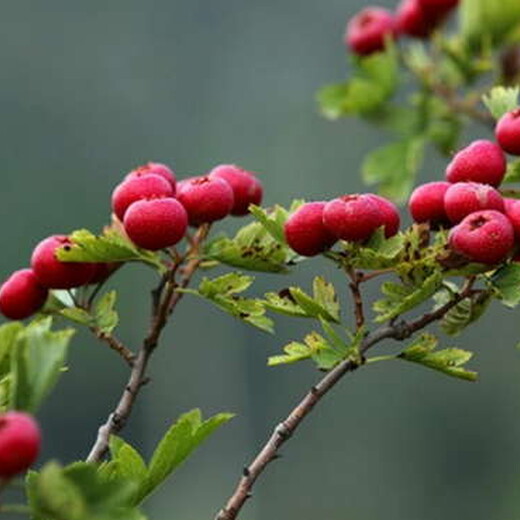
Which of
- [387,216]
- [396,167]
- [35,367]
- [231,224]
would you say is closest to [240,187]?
[387,216]

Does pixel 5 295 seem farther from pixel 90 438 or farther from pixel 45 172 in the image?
pixel 45 172

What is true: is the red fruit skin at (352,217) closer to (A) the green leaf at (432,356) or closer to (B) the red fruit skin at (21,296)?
(A) the green leaf at (432,356)

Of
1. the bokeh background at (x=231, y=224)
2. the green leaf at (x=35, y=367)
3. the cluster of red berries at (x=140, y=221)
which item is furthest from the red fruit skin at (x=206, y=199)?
the bokeh background at (x=231, y=224)

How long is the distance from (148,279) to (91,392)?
2.57 metres

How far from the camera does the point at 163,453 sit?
1.34 m

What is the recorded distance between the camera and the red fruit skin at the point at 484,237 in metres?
1.33

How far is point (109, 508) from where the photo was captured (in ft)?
3.37

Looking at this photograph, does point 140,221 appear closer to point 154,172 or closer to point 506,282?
point 154,172

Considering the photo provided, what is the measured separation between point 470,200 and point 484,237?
0.06 meters

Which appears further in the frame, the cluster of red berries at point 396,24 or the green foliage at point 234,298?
the cluster of red berries at point 396,24

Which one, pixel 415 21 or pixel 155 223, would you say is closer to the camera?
pixel 155 223

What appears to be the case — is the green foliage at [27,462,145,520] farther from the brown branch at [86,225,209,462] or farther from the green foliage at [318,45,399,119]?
the green foliage at [318,45,399,119]

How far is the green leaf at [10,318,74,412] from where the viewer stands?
3.53ft

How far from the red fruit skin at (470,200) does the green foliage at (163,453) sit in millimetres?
257
